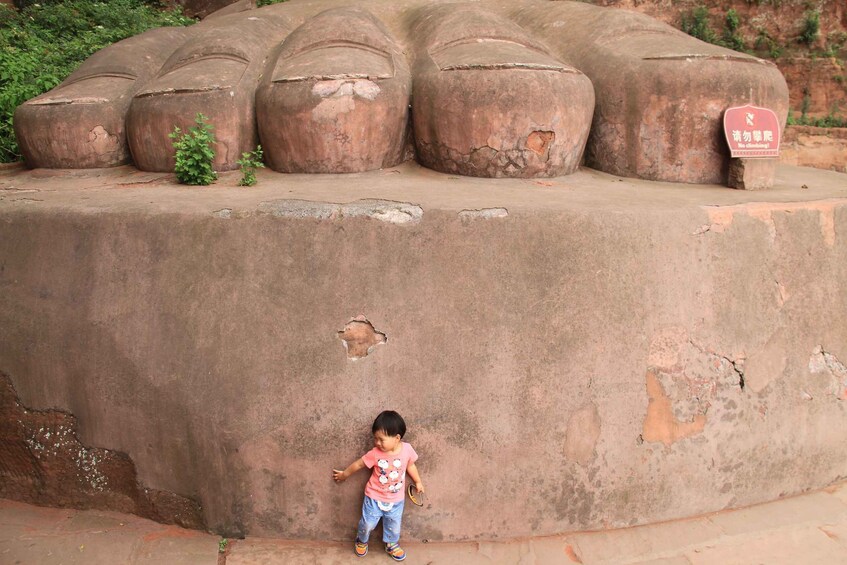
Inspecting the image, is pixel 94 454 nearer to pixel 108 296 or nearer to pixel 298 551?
pixel 108 296

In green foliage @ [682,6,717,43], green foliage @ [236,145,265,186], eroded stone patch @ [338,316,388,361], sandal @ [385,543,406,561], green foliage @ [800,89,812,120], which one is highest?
green foliage @ [682,6,717,43]

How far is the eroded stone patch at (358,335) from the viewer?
2.25m

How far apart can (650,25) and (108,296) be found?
332 cm

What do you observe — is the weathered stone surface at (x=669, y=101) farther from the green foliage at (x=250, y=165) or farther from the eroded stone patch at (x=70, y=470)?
the eroded stone patch at (x=70, y=470)

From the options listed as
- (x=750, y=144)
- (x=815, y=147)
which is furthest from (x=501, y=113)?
(x=815, y=147)

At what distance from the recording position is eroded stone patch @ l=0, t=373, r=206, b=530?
2.36 metres

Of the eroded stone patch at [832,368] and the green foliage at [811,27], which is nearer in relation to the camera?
the eroded stone patch at [832,368]

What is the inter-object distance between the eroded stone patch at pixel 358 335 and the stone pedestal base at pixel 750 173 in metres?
1.99

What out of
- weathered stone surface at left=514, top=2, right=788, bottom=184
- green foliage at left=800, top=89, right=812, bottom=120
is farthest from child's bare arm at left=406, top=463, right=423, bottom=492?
green foliage at left=800, top=89, right=812, bottom=120

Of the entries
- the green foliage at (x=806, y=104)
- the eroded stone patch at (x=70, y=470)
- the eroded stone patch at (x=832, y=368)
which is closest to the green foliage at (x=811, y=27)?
the green foliage at (x=806, y=104)

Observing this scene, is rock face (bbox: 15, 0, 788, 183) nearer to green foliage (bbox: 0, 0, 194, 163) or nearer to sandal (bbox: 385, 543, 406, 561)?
green foliage (bbox: 0, 0, 194, 163)

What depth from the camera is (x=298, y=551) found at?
2258 millimetres

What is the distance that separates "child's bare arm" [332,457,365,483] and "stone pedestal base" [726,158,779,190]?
2239 mm

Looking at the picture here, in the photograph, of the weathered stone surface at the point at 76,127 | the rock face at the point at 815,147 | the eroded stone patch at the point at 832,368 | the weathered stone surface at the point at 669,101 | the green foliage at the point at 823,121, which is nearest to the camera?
the eroded stone patch at the point at 832,368
